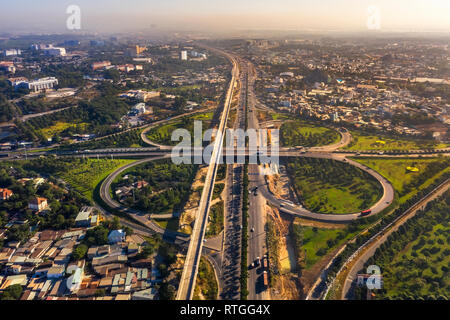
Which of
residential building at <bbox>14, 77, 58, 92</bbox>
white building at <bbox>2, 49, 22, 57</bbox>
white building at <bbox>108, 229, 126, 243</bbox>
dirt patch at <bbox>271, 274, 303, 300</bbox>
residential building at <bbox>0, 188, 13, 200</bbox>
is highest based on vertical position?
white building at <bbox>2, 49, 22, 57</bbox>

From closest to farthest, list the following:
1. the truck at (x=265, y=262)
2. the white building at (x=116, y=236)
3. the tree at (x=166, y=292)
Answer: the tree at (x=166, y=292)
the truck at (x=265, y=262)
the white building at (x=116, y=236)

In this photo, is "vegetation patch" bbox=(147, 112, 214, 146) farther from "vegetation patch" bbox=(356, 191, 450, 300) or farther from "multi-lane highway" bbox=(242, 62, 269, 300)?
"vegetation patch" bbox=(356, 191, 450, 300)

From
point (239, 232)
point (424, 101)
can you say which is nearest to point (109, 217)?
point (239, 232)

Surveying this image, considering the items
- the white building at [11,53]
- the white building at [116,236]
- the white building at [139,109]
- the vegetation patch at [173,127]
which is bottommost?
the white building at [116,236]

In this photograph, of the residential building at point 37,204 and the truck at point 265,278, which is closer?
the truck at point 265,278

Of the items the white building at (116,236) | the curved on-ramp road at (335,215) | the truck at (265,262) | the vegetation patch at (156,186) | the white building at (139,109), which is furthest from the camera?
the white building at (139,109)

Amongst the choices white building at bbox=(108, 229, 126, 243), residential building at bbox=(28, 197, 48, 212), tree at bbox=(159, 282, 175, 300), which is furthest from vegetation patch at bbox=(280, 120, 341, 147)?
residential building at bbox=(28, 197, 48, 212)

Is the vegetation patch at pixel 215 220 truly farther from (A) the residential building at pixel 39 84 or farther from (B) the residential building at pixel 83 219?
(A) the residential building at pixel 39 84

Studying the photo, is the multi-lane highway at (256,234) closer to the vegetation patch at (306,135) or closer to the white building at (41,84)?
the vegetation patch at (306,135)

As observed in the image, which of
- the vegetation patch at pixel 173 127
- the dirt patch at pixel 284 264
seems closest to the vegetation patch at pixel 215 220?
the dirt patch at pixel 284 264

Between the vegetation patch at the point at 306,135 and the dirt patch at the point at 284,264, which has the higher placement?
the vegetation patch at the point at 306,135
